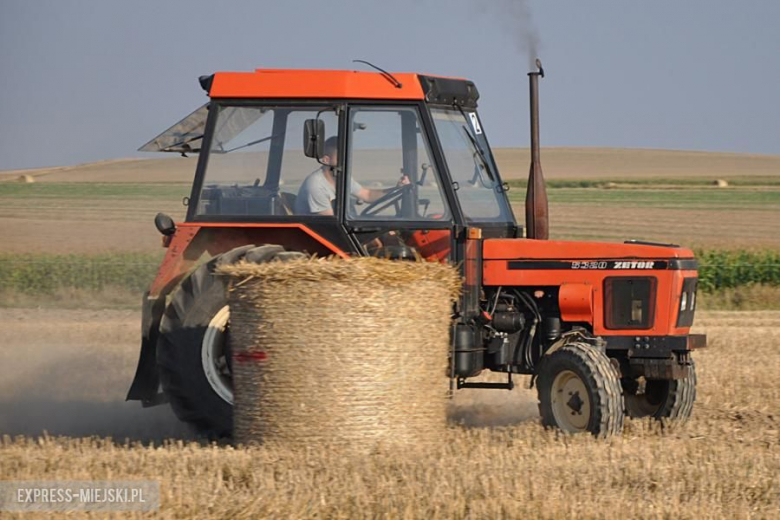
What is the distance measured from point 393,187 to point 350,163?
1.02 ft

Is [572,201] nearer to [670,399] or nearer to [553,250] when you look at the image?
[670,399]

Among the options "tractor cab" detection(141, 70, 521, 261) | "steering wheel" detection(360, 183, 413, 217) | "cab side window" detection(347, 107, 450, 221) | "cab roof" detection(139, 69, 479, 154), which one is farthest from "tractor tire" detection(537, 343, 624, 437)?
"cab roof" detection(139, 69, 479, 154)

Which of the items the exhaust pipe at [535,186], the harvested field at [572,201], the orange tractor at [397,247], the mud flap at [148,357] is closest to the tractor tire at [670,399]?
the orange tractor at [397,247]

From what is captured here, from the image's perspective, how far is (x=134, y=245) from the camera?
22172 mm

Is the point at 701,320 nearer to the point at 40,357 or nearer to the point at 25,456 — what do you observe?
the point at 40,357

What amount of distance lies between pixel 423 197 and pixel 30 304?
11.6m

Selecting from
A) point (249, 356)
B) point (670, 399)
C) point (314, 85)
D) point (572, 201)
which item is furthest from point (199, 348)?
point (572, 201)

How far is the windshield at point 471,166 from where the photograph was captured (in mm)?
7426

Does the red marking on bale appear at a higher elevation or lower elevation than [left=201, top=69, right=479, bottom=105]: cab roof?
lower

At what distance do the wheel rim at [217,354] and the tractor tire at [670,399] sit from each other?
2.70m

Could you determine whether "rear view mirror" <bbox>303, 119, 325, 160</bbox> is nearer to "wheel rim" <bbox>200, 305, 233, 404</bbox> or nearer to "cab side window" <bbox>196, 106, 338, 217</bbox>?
"cab side window" <bbox>196, 106, 338, 217</bbox>

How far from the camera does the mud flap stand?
743cm

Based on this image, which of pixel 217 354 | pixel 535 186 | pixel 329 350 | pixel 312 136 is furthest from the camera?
pixel 535 186

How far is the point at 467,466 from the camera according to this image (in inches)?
236
